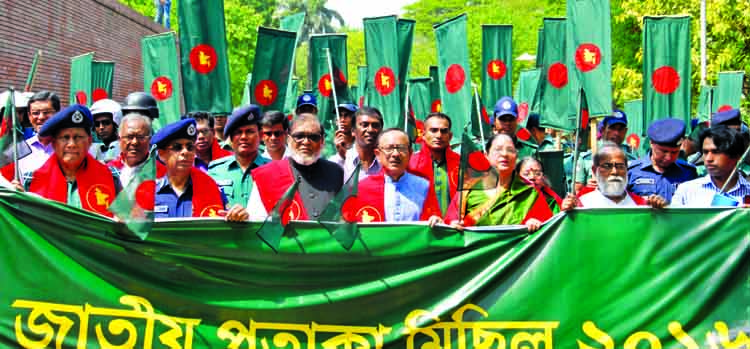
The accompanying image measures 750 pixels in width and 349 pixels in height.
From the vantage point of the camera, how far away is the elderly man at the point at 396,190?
5.30 meters

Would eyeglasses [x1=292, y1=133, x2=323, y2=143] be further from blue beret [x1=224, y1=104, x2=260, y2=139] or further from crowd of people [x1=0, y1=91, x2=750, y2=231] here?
blue beret [x1=224, y1=104, x2=260, y2=139]

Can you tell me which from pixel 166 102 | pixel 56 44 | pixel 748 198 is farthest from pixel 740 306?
pixel 56 44

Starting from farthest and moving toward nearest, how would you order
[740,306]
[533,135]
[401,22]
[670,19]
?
[533,135] → [401,22] → [670,19] → [740,306]

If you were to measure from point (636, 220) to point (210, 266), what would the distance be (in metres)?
2.20

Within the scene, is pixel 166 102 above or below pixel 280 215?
above

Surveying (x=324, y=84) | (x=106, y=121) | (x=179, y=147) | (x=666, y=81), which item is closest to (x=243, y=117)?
(x=179, y=147)

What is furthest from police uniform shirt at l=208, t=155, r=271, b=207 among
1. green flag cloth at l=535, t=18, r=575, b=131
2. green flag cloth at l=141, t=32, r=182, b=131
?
green flag cloth at l=535, t=18, r=575, b=131

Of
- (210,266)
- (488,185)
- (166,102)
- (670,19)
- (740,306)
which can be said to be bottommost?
(740,306)

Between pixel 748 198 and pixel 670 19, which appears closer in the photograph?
pixel 748 198

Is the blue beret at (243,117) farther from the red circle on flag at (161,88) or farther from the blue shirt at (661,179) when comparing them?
the blue shirt at (661,179)

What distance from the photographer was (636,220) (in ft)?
15.0

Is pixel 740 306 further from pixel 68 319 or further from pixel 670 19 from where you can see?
pixel 670 19

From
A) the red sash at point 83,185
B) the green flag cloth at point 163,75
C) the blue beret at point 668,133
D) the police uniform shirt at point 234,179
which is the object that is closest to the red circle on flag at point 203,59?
the police uniform shirt at point 234,179

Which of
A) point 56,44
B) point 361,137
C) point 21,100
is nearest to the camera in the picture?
point 361,137
